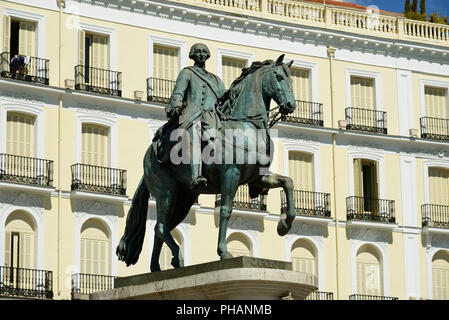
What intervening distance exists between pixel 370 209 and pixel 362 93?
187 inches

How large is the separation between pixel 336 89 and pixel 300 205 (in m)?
5.20

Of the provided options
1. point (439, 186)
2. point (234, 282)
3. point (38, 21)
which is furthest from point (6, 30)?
point (234, 282)

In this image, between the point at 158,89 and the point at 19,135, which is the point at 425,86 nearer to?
the point at 158,89

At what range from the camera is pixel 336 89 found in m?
52.6

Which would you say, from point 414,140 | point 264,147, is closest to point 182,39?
point 414,140

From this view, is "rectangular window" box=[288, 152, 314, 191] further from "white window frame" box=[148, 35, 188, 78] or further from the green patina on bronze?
the green patina on bronze

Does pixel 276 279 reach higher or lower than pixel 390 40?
lower

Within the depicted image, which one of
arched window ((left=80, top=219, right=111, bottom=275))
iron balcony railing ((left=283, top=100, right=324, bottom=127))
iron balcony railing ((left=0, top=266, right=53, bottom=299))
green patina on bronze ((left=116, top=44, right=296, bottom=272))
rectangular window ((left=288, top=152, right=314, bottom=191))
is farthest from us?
iron balcony railing ((left=283, top=100, right=324, bottom=127))

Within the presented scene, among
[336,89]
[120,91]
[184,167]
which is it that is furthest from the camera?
[336,89]

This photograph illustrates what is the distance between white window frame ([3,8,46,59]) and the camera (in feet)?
151

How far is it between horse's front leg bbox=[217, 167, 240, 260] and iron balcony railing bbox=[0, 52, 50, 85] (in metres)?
25.8

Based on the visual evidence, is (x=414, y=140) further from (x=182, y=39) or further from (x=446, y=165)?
(x=182, y=39)

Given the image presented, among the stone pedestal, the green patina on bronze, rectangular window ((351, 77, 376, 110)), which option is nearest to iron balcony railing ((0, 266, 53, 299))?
rectangular window ((351, 77, 376, 110))

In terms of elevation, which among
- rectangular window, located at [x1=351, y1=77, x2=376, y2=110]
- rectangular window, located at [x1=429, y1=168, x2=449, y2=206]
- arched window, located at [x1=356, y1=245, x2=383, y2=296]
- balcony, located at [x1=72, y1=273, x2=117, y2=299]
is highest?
rectangular window, located at [x1=351, y1=77, x2=376, y2=110]
